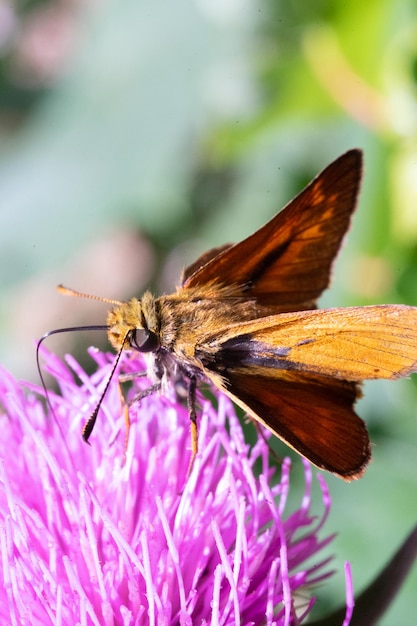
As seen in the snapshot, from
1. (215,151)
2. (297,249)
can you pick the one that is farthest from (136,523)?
(215,151)

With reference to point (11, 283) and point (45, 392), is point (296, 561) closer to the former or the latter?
point (45, 392)

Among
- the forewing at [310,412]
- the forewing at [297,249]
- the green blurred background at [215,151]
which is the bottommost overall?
the forewing at [310,412]

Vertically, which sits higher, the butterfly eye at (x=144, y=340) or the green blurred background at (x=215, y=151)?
the green blurred background at (x=215, y=151)

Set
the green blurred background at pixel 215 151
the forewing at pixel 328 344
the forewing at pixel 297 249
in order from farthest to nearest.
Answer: the green blurred background at pixel 215 151 < the forewing at pixel 297 249 < the forewing at pixel 328 344

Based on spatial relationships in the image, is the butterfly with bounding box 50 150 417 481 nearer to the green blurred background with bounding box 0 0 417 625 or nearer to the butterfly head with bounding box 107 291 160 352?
the butterfly head with bounding box 107 291 160 352

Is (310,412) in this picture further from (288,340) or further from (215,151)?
(215,151)

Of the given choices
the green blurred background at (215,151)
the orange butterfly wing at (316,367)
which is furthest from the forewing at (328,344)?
the green blurred background at (215,151)

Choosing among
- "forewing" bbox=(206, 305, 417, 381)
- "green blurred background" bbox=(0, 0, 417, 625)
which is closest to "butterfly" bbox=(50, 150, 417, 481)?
"forewing" bbox=(206, 305, 417, 381)

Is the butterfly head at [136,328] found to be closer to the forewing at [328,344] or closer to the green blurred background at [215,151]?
the forewing at [328,344]
